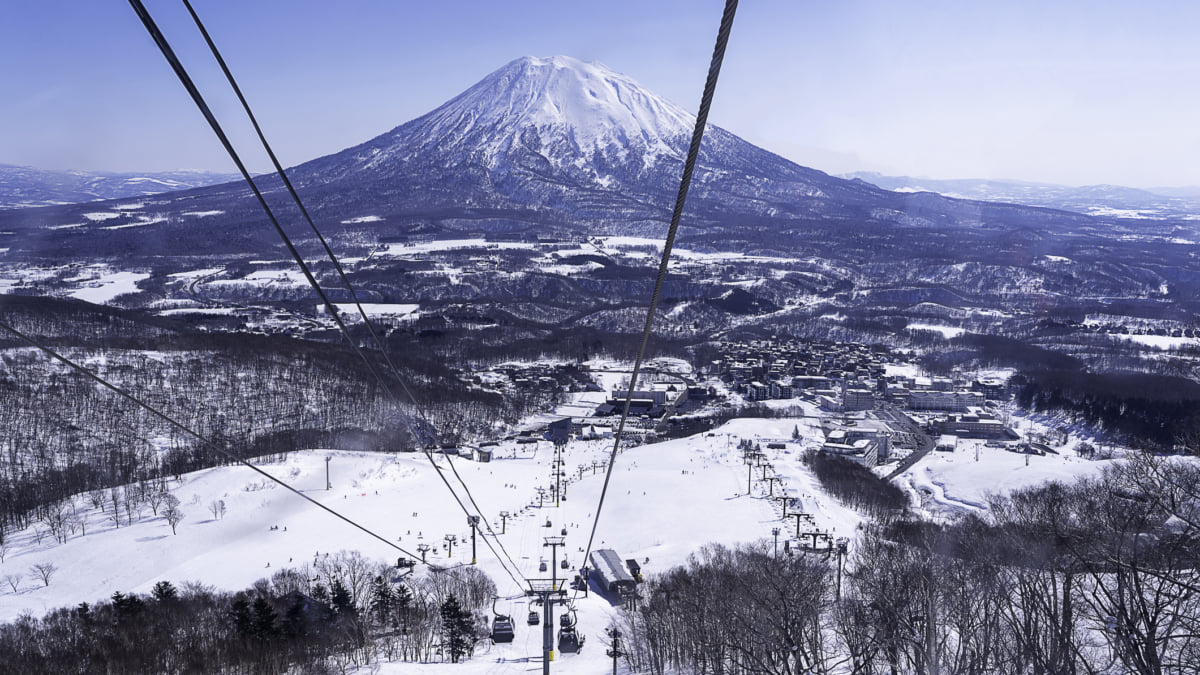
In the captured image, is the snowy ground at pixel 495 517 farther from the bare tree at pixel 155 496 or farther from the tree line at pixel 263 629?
the tree line at pixel 263 629

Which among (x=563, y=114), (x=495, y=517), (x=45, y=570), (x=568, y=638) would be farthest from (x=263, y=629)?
(x=563, y=114)

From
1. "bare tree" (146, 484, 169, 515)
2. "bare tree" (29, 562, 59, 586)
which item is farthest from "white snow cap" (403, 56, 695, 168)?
"bare tree" (29, 562, 59, 586)

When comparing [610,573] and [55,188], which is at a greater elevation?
[55,188]

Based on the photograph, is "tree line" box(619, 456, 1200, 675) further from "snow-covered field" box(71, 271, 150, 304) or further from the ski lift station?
"snow-covered field" box(71, 271, 150, 304)

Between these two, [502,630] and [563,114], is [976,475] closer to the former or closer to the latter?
[502,630]

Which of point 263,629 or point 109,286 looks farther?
point 109,286

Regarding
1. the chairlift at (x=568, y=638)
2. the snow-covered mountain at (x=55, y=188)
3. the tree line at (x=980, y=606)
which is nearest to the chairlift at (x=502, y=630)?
the chairlift at (x=568, y=638)

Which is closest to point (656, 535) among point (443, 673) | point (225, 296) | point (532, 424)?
point (443, 673)

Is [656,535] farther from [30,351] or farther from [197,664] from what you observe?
[30,351]

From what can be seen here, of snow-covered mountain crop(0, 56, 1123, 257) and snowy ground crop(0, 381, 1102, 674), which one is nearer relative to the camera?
snowy ground crop(0, 381, 1102, 674)
